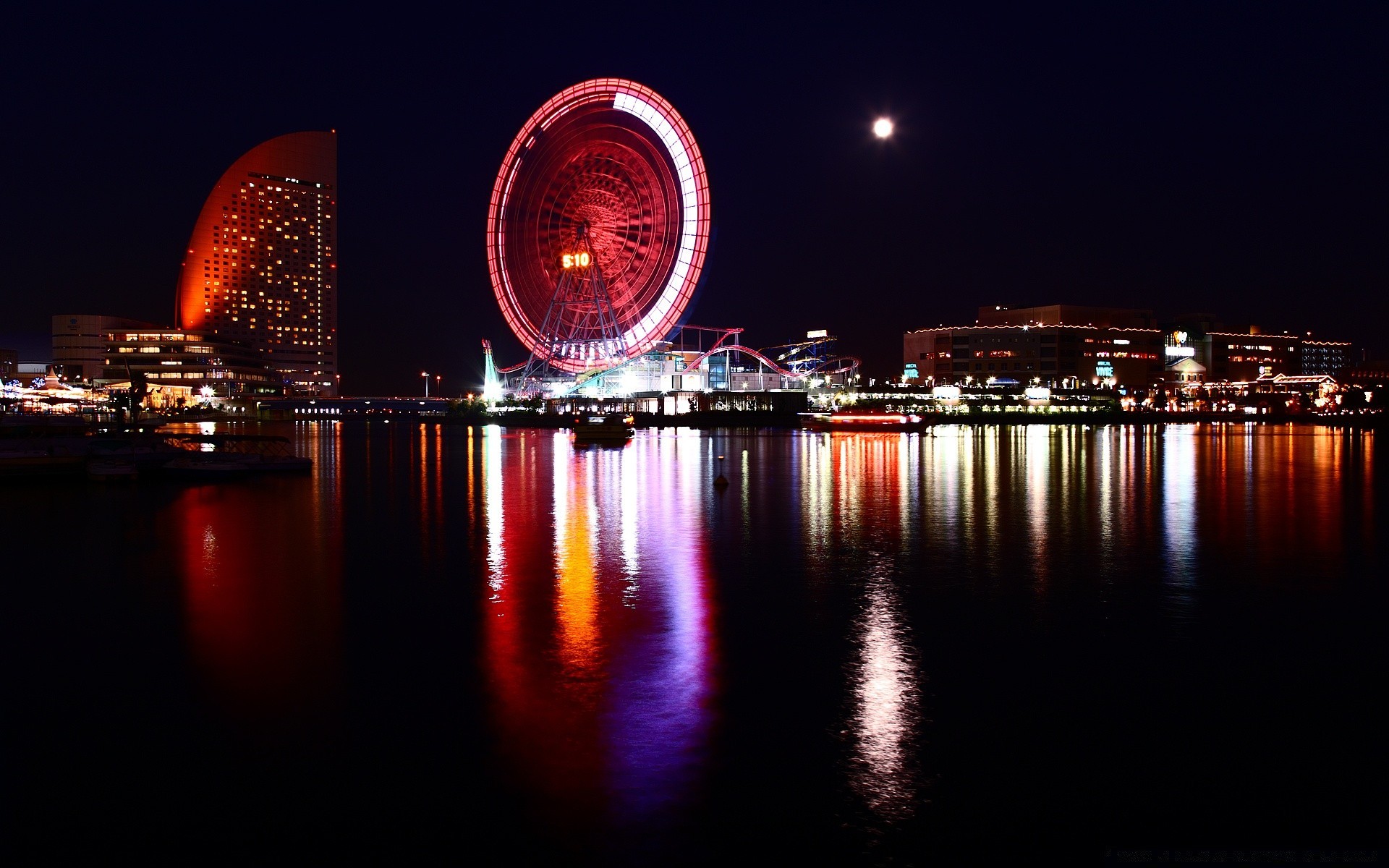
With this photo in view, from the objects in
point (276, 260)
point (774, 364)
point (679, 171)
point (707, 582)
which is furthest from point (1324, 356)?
point (707, 582)

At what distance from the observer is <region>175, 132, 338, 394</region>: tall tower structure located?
142m

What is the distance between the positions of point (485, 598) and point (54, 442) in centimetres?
2740

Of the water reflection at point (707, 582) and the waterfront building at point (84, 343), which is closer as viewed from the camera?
the water reflection at point (707, 582)

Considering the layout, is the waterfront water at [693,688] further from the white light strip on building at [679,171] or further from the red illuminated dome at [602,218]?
the red illuminated dome at [602,218]

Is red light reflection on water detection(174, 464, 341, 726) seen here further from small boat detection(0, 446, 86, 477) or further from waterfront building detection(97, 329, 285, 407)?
waterfront building detection(97, 329, 285, 407)

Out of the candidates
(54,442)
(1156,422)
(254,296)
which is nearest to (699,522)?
(54,442)

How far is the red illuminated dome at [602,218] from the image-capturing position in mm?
53406

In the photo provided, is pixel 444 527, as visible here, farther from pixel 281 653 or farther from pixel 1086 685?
pixel 1086 685

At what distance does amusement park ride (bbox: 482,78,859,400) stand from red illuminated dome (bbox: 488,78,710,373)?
0.18 ft

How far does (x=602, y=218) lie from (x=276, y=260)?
106878 millimetres

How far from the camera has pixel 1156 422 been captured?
90625mm

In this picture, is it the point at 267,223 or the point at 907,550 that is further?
the point at 267,223

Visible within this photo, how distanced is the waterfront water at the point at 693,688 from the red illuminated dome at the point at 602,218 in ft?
123

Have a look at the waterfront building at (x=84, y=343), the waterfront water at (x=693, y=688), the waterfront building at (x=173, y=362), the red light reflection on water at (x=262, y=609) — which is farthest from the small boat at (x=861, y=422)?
the waterfront building at (x=84, y=343)
